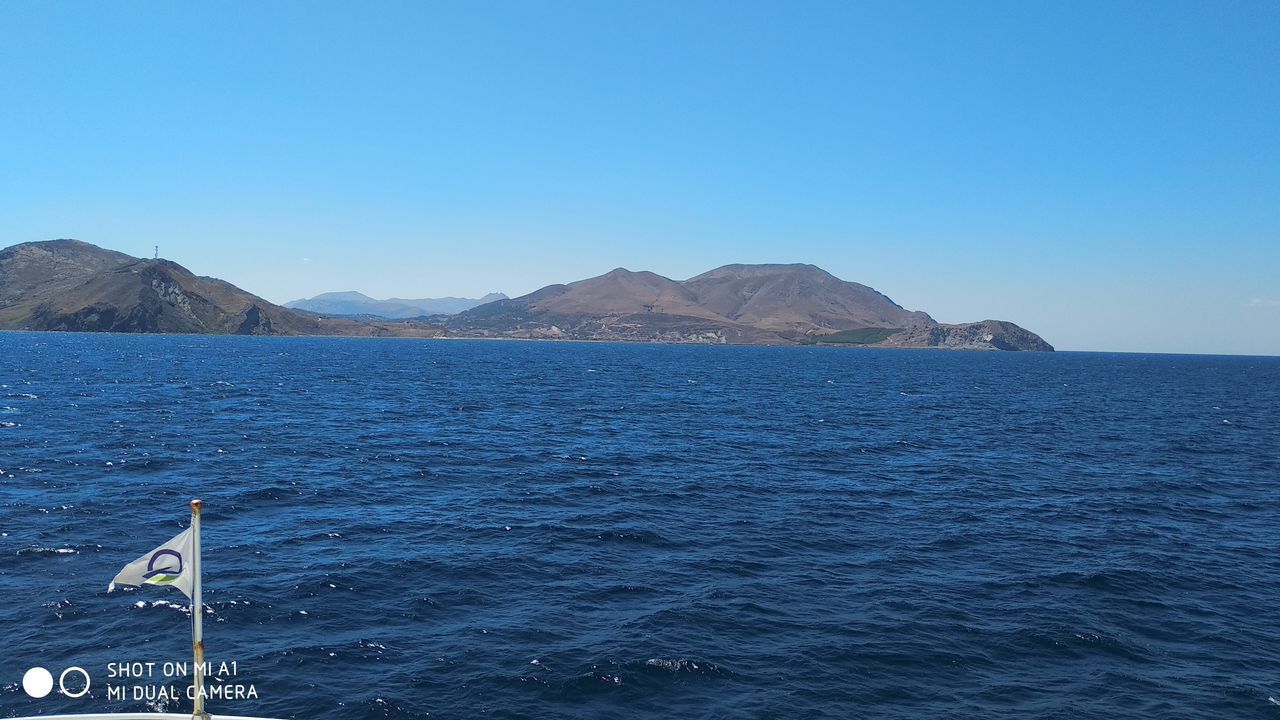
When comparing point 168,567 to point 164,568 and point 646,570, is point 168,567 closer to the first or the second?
point 164,568

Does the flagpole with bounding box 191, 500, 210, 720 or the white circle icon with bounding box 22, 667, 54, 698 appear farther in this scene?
the white circle icon with bounding box 22, 667, 54, 698

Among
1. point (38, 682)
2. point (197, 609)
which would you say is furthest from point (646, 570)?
point (38, 682)

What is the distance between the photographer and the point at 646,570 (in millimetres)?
36094

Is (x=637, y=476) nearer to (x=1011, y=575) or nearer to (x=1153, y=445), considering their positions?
(x=1011, y=575)

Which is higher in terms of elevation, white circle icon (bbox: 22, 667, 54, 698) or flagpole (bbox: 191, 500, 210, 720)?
flagpole (bbox: 191, 500, 210, 720)

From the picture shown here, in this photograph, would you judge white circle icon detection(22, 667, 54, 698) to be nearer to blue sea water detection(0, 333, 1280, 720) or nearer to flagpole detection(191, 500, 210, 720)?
blue sea water detection(0, 333, 1280, 720)

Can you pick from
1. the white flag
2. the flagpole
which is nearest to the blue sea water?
the flagpole

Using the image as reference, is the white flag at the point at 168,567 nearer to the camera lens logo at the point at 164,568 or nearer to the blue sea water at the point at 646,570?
the camera lens logo at the point at 164,568

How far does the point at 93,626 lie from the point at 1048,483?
213ft

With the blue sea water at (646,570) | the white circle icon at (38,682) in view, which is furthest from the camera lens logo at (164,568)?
the white circle icon at (38,682)

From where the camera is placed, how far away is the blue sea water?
2462 centimetres

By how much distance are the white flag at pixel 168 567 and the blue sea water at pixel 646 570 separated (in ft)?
26.1

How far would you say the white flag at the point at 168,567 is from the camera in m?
16.1

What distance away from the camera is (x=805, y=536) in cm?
4278
